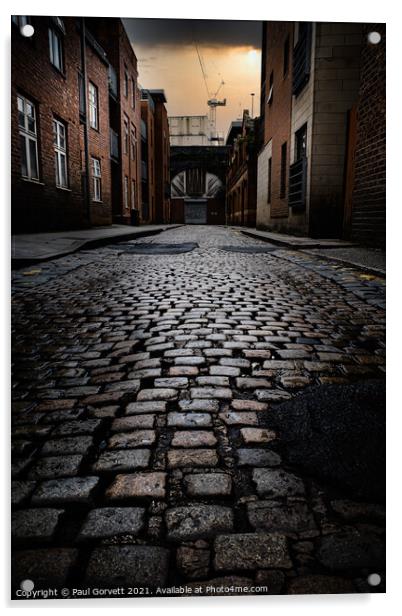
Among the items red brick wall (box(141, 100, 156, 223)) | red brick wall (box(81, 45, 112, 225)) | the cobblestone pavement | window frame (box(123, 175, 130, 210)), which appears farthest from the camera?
red brick wall (box(141, 100, 156, 223))

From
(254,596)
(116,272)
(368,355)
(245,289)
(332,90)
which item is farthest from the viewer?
(332,90)

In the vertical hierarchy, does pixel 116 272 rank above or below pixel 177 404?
above

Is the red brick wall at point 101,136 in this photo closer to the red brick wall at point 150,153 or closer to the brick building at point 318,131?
the brick building at point 318,131

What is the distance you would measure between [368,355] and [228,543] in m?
1.69

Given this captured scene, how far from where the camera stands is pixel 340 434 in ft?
4.56

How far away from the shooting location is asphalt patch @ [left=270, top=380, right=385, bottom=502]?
120 cm

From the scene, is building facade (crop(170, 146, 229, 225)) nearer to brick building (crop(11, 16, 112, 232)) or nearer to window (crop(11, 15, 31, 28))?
brick building (crop(11, 16, 112, 232))

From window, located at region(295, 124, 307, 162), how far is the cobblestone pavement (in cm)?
786

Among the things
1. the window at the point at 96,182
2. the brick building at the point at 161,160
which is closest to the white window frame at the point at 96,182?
the window at the point at 96,182

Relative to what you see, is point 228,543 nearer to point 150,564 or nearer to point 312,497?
point 150,564

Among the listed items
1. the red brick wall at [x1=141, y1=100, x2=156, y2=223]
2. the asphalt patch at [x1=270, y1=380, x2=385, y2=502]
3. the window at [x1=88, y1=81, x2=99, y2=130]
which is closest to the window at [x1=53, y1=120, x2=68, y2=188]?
the window at [x1=88, y1=81, x2=99, y2=130]

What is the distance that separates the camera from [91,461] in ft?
4.46

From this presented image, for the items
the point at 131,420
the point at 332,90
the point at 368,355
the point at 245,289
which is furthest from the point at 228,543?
the point at 332,90

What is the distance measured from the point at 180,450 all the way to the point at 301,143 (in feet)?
36.3
